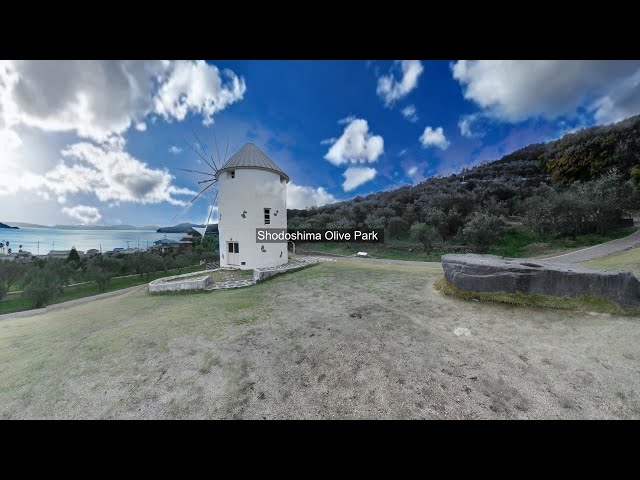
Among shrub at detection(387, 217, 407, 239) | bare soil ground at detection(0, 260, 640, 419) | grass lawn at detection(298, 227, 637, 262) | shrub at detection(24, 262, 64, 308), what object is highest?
shrub at detection(387, 217, 407, 239)

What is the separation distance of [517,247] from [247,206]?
17.6 meters

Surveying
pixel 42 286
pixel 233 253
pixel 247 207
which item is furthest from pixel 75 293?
pixel 247 207

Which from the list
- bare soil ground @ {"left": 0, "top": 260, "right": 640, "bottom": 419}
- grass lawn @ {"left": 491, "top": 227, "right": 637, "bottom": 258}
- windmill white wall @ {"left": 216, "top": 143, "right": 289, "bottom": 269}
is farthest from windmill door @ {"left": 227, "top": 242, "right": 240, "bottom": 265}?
grass lawn @ {"left": 491, "top": 227, "right": 637, "bottom": 258}

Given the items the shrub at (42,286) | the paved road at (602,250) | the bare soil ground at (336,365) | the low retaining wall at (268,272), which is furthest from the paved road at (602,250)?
the shrub at (42,286)

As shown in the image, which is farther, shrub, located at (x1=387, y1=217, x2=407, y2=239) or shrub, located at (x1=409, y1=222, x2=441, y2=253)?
shrub, located at (x1=387, y1=217, x2=407, y2=239)

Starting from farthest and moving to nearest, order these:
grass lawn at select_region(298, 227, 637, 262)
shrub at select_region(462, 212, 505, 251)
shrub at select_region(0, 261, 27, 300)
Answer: shrub at select_region(462, 212, 505, 251), grass lawn at select_region(298, 227, 637, 262), shrub at select_region(0, 261, 27, 300)

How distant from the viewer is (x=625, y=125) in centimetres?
2614

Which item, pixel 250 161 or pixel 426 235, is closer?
pixel 250 161

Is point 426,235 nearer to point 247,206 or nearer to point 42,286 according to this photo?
point 247,206

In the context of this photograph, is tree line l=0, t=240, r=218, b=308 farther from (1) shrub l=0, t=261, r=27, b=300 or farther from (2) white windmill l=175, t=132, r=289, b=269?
(2) white windmill l=175, t=132, r=289, b=269

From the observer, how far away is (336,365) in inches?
126

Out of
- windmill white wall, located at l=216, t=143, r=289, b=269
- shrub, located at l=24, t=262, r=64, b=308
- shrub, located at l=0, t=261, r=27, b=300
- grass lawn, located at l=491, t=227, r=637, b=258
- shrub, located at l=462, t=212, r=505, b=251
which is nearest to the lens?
shrub, located at l=24, t=262, r=64, b=308

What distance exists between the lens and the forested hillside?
13.7 m

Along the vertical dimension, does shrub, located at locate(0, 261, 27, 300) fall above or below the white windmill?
below
